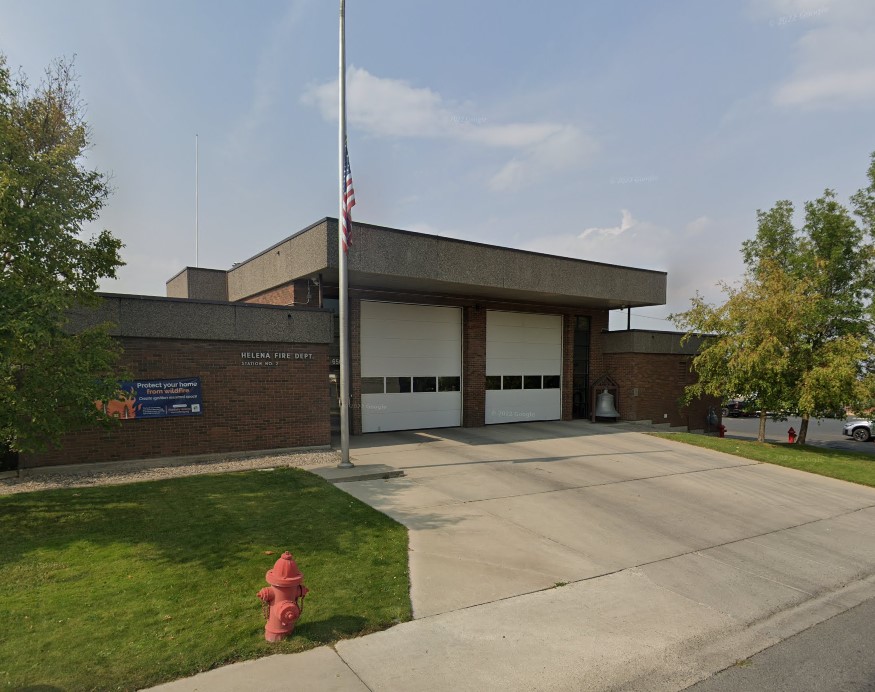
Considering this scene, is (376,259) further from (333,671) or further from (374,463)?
(333,671)

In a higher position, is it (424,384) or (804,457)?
(424,384)

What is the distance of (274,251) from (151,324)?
5.23 meters

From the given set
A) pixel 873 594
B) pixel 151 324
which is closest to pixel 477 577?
pixel 873 594

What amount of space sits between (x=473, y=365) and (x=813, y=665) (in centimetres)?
1425

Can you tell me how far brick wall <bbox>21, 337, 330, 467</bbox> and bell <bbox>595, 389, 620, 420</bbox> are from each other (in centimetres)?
1265

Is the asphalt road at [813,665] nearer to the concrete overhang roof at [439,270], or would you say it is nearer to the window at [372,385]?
the concrete overhang roof at [439,270]

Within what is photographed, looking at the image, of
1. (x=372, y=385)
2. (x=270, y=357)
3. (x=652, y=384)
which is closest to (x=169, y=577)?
(x=270, y=357)

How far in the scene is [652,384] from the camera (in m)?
21.8

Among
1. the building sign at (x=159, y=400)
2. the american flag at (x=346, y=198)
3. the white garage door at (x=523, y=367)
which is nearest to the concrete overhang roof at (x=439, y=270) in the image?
the white garage door at (x=523, y=367)

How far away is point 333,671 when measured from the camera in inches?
159

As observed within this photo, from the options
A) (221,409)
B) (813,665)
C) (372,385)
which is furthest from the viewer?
(372,385)

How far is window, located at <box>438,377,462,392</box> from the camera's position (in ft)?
59.3

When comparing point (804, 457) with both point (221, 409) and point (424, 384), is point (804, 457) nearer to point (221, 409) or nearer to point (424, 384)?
point (424, 384)

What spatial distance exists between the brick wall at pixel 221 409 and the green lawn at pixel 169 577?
79.3 inches
